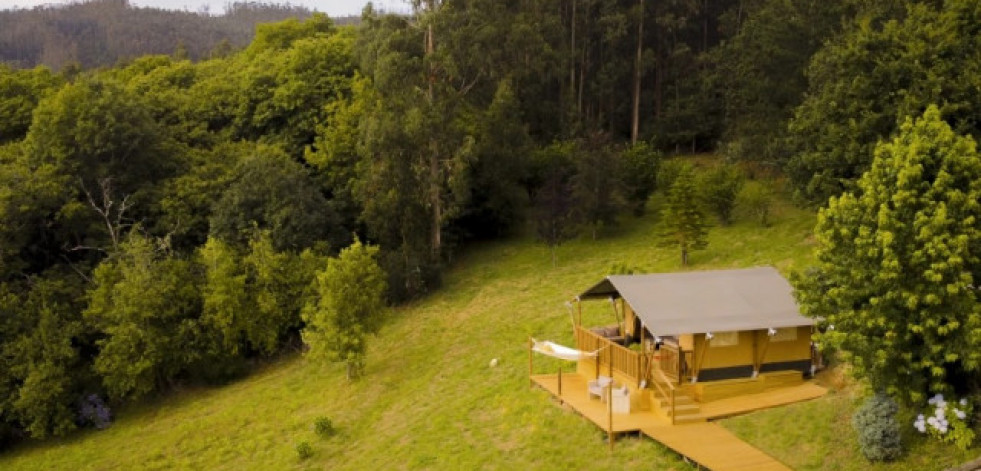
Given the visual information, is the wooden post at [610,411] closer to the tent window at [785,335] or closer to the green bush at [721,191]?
the tent window at [785,335]

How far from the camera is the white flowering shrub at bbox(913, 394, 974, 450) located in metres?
13.9

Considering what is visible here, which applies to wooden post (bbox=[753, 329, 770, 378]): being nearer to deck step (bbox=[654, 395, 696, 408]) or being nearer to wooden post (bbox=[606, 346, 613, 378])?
deck step (bbox=[654, 395, 696, 408])

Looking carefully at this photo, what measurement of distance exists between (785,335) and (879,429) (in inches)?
182

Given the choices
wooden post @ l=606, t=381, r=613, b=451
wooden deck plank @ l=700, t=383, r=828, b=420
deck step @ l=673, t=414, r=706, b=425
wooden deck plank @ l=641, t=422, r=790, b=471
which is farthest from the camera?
wooden deck plank @ l=700, t=383, r=828, b=420

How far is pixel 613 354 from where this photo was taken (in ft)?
65.0

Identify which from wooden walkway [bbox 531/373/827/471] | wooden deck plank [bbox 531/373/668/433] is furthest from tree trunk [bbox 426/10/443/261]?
wooden walkway [bbox 531/373/827/471]

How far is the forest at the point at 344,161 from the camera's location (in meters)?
27.7

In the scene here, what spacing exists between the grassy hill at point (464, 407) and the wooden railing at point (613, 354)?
172cm

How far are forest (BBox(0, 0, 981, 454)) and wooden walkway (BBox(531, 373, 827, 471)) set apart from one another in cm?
977

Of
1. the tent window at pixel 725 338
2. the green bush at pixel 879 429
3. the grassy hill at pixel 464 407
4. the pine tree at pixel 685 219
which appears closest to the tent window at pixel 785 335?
the tent window at pixel 725 338

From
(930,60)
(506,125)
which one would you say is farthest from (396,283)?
(930,60)

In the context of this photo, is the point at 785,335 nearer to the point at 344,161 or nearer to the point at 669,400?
the point at 669,400

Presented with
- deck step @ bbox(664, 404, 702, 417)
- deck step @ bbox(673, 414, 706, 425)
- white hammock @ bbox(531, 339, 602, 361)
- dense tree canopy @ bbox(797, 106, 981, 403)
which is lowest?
deck step @ bbox(673, 414, 706, 425)

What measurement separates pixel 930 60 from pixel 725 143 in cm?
1871
